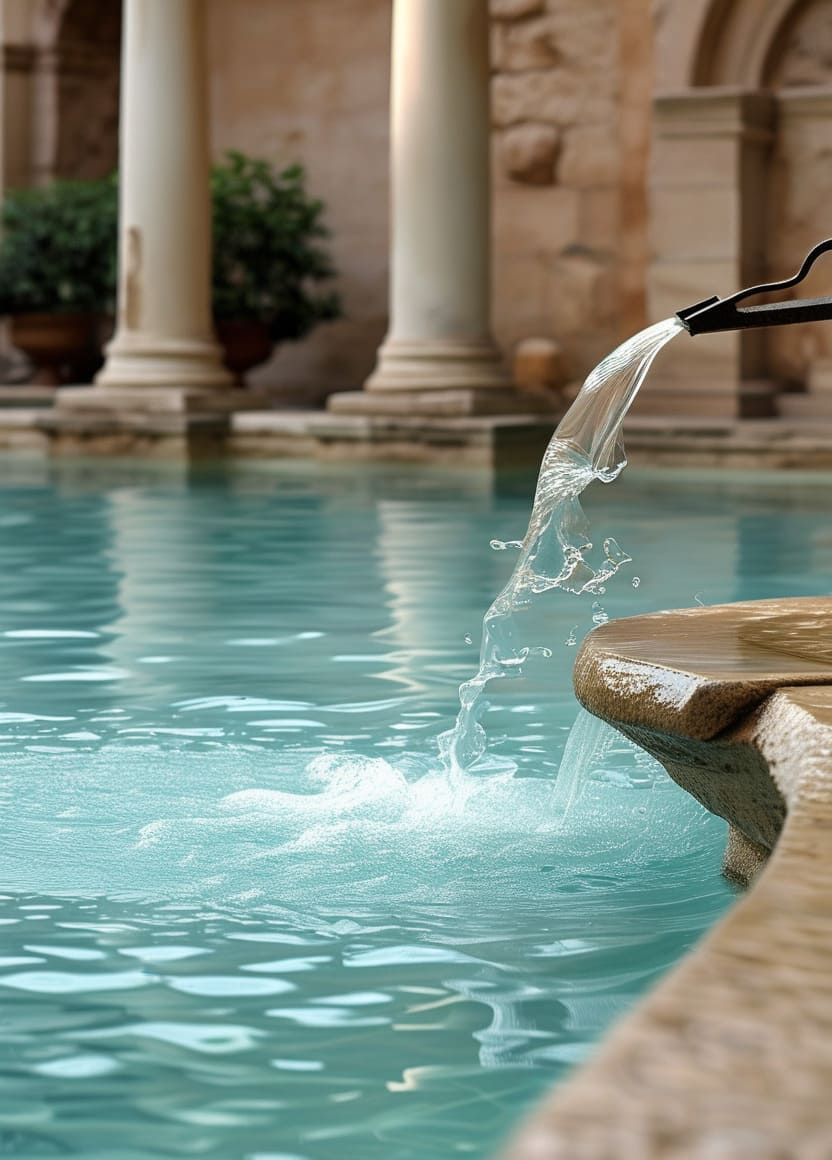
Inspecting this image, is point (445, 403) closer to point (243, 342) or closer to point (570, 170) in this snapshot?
A: point (570, 170)

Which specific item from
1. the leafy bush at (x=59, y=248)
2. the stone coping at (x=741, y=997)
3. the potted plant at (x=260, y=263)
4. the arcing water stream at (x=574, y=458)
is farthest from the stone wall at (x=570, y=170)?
the stone coping at (x=741, y=997)

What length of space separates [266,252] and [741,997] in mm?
13922

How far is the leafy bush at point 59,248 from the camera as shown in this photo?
15.2m

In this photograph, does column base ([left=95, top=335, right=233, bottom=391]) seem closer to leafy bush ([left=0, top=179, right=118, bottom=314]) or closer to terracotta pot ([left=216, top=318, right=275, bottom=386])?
terracotta pot ([left=216, top=318, right=275, bottom=386])

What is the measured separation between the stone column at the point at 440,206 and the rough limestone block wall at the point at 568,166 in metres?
1.73

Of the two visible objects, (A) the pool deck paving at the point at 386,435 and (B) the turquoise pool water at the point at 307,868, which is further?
(A) the pool deck paving at the point at 386,435

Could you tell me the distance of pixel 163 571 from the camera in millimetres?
7715

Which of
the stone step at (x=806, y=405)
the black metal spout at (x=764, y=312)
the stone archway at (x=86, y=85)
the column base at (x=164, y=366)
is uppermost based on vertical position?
the stone archway at (x=86, y=85)

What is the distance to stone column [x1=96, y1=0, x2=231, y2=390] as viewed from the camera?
41.8 feet

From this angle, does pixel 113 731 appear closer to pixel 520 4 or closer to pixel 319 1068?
pixel 319 1068

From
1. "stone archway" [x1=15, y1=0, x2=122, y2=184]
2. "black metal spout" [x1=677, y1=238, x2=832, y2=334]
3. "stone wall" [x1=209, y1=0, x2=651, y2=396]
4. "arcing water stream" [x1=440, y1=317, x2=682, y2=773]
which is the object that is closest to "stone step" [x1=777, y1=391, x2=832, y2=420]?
"stone wall" [x1=209, y1=0, x2=651, y2=396]

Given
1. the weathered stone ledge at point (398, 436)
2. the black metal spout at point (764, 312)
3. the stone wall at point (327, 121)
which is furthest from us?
the stone wall at point (327, 121)

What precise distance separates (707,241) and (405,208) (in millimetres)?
2015

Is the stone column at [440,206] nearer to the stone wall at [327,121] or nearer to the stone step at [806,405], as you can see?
the stone step at [806,405]
